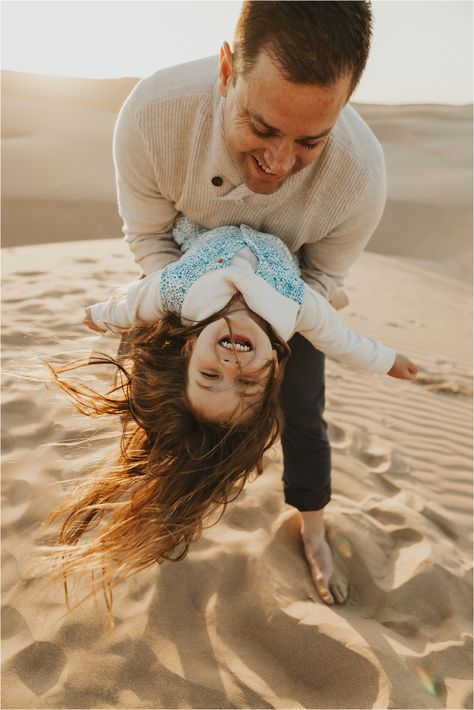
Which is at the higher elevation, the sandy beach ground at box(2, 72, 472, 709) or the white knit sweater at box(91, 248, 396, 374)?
the white knit sweater at box(91, 248, 396, 374)

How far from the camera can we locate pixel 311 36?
1.37 meters

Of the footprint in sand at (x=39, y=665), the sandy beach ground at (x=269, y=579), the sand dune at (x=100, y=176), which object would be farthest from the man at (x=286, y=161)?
the sand dune at (x=100, y=176)

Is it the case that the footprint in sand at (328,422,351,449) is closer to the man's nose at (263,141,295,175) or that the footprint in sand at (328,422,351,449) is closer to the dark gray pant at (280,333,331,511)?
the dark gray pant at (280,333,331,511)

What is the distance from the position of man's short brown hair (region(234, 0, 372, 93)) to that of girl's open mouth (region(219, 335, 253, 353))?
0.73 meters

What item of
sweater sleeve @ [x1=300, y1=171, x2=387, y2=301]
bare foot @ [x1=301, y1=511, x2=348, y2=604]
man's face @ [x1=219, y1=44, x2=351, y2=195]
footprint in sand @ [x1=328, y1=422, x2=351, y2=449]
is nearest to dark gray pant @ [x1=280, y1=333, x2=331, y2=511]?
bare foot @ [x1=301, y1=511, x2=348, y2=604]

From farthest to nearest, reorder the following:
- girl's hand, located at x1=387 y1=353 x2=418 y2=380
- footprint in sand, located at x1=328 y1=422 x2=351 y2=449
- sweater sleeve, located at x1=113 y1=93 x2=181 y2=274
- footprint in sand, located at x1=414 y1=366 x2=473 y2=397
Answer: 1. footprint in sand, located at x1=414 y1=366 x2=473 y2=397
2. footprint in sand, located at x1=328 y1=422 x2=351 y2=449
3. girl's hand, located at x1=387 y1=353 x2=418 y2=380
4. sweater sleeve, located at x1=113 y1=93 x2=181 y2=274

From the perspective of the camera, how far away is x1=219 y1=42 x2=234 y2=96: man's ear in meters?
1.59

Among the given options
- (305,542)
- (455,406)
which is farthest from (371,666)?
(455,406)

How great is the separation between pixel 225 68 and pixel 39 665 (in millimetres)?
2022

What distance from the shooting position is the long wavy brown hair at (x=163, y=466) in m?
1.96

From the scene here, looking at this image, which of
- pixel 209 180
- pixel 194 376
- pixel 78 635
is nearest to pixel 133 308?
pixel 194 376

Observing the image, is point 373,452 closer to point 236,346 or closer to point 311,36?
point 236,346

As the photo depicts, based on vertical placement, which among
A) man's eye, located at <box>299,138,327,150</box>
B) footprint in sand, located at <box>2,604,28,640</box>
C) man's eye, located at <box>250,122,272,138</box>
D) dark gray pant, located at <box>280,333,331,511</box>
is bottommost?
footprint in sand, located at <box>2,604,28,640</box>

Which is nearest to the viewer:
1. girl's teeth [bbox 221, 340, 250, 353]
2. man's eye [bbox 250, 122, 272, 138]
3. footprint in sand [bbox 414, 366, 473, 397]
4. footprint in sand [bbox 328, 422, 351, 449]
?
man's eye [bbox 250, 122, 272, 138]
